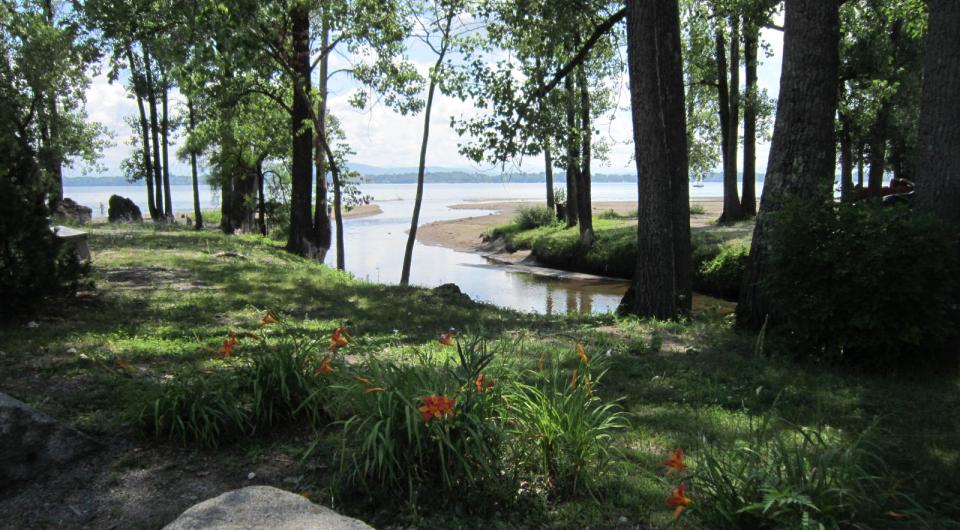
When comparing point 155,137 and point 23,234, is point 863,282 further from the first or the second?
point 155,137

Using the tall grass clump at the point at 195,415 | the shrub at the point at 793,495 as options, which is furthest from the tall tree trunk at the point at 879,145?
the tall grass clump at the point at 195,415

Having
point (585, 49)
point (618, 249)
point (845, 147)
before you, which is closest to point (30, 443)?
point (585, 49)

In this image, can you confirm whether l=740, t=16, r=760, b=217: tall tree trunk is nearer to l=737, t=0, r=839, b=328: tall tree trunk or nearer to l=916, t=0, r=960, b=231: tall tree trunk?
l=737, t=0, r=839, b=328: tall tree trunk

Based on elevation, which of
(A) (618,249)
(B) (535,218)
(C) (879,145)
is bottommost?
(A) (618,249)

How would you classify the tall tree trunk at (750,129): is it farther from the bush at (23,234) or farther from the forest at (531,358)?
the bush at (23,234)

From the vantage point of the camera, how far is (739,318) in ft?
27.0

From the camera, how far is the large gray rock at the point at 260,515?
2.54 m

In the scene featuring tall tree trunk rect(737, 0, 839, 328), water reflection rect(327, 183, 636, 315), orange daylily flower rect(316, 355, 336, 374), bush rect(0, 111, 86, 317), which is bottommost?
water reflection rect(327, 183, 636, 315)

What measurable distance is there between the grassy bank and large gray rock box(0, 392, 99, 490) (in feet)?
51.7

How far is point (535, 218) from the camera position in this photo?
1258 inches

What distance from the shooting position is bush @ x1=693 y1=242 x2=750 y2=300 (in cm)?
1706

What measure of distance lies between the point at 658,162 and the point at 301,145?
11.9 m

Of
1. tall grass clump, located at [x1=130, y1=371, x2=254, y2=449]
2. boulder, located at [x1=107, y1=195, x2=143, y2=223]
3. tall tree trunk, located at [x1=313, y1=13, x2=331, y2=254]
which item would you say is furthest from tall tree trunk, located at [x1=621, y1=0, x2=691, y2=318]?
→ boulder, located at [x1=107, y1=195, x2=143, y2=223]

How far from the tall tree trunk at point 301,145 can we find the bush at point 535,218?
1401cm
